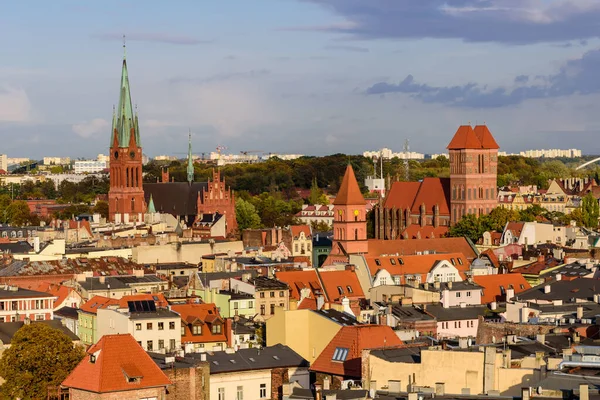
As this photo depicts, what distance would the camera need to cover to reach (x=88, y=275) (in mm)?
99375

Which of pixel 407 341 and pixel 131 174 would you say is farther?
pixel 131 174

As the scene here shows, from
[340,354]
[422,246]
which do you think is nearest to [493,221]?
[422,246]

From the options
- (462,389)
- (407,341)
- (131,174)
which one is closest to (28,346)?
(407,341)

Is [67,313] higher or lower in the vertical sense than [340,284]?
lower

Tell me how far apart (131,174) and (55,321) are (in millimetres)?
106487

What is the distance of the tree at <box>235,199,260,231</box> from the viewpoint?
591ft

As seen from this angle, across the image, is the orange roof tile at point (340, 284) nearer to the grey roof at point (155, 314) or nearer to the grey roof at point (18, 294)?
the grey roof at point (18, 294)

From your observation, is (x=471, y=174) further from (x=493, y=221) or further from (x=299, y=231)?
(x=299, y=231)

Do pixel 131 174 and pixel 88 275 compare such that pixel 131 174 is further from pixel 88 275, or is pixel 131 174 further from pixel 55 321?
pixel 55 321

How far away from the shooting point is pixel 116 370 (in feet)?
175

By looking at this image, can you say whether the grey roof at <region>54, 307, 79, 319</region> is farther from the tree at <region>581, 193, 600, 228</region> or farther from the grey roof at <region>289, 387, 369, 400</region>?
the tree at <region>581, 193, 600, 228</region>

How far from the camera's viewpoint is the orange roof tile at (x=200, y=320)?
2943 inches

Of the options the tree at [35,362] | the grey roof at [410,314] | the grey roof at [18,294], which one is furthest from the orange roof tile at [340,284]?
the tree at [35,362]

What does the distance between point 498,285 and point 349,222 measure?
29157 millimetres
